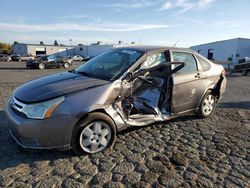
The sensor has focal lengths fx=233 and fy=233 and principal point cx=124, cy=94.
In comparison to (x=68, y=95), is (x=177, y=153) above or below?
below

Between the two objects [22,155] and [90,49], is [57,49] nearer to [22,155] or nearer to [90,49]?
[90,49]

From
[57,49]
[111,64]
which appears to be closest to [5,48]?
[57,49]

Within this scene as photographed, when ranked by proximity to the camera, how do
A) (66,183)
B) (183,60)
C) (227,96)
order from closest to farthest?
(66,183) < (183,60) < (227,96)

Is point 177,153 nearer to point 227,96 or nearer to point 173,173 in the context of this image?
point 173,173

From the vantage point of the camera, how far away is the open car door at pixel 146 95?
3.97 metres

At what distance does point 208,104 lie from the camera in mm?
5551

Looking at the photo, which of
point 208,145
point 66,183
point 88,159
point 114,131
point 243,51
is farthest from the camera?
point 243,51

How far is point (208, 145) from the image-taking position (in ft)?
13.6

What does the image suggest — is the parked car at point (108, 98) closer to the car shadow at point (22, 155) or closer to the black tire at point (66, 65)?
the car shadow at point (22, 155)

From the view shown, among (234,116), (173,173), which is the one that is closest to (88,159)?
(173,173)

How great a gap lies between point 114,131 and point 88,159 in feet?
1.94

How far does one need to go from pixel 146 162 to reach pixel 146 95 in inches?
54.0

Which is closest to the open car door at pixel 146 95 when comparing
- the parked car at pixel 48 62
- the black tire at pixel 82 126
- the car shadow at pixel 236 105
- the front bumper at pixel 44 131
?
the black tire at pixel 82 126

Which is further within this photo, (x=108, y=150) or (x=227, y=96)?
(x=227, y=96)
